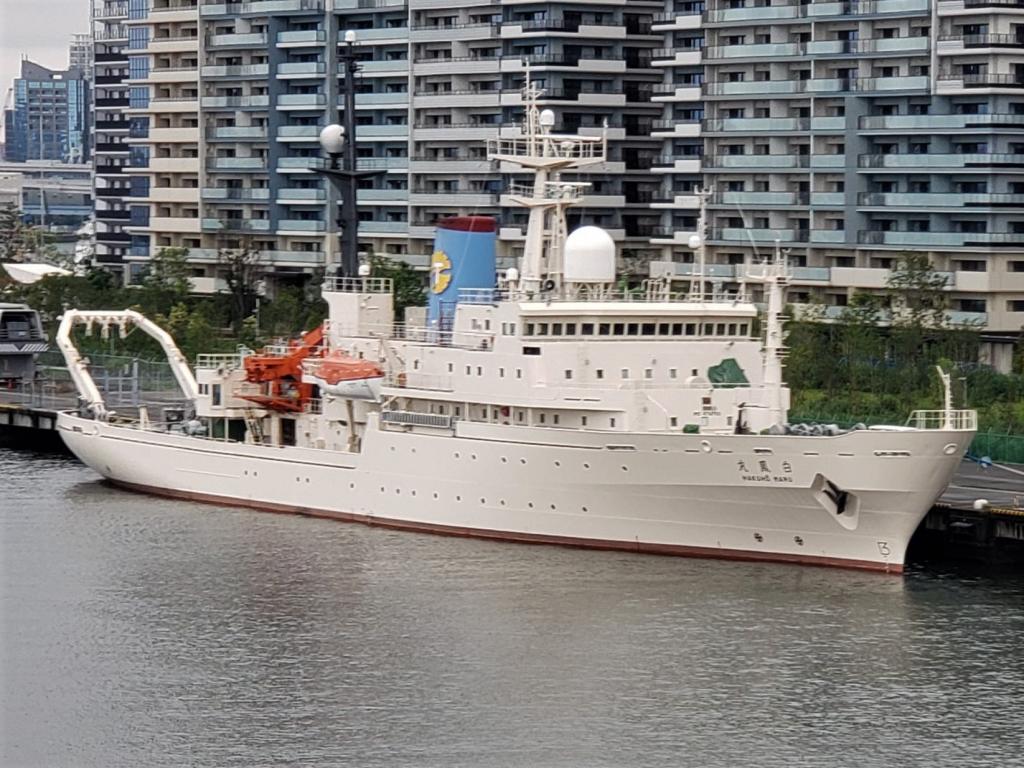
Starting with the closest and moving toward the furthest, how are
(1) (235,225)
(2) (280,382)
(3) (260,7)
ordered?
(2) (280,382), (3) (260,7), (1) (235,225)

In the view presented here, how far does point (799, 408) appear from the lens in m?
65.4

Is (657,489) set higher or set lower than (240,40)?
lower

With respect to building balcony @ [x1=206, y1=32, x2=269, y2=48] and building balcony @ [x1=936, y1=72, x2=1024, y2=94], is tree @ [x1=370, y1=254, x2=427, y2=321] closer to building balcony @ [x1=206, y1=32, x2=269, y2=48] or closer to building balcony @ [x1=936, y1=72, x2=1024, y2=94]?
building balcony @ [x1=206, y1=32, x2=269, y2=48]

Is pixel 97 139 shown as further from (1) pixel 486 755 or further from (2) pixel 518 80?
(1) pixel 486 755

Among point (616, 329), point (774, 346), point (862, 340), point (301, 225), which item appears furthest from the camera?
point (301, 225)

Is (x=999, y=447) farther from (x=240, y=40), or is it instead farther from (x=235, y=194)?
(x=240, y=40)

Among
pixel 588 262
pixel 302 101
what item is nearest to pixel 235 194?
pixel 302 101

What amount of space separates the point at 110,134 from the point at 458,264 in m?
66.7

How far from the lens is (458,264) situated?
56.7m

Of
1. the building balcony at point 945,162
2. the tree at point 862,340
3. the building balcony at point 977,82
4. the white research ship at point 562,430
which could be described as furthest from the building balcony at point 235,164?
the white research ship at point 562,430

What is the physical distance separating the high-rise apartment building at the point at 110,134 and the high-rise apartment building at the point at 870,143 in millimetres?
37812

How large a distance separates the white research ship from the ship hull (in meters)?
0.04

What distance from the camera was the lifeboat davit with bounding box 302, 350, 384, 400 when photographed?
5541 centimetres

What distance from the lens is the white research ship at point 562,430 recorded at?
48.1m
